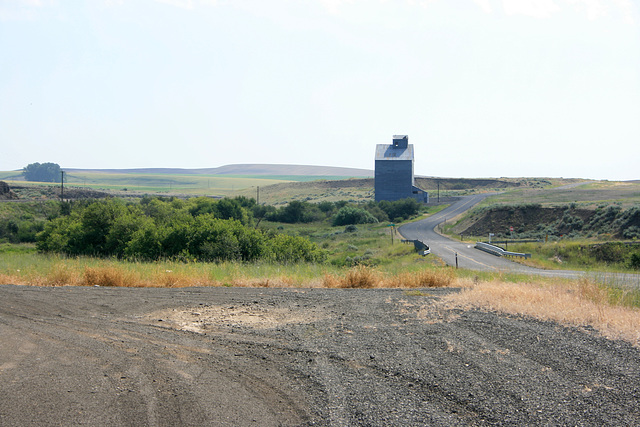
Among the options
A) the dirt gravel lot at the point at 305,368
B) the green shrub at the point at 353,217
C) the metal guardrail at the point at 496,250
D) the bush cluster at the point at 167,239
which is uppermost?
the dirt gravel lot at the point at 305,368

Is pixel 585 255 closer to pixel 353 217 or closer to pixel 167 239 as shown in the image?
pixel 167 239

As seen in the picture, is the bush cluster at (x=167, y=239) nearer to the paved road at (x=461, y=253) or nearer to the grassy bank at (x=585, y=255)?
the paved road at (x=461, y=253)

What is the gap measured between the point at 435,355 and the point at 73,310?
7.28m

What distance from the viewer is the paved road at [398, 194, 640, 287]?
24.7m

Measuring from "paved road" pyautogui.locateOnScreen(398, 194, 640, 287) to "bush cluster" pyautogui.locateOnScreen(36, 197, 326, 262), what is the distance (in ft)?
33.3

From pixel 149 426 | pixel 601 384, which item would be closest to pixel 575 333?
pixel 601 384

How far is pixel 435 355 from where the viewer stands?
6.92 meters

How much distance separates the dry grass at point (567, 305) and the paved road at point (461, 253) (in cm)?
198

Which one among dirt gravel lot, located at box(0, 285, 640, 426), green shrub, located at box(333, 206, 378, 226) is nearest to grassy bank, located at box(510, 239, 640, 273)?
dirt gravel lot, located at box(0, 285, 640, 426)

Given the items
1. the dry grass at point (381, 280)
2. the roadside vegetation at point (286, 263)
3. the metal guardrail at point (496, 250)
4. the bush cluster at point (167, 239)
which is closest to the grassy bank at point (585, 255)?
the roadside vegetation at point (286, 263)

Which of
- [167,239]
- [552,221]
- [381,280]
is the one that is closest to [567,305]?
[381,280]

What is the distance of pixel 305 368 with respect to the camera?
6441mm

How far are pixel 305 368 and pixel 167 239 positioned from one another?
19.8 meters

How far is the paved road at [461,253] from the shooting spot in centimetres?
2466
